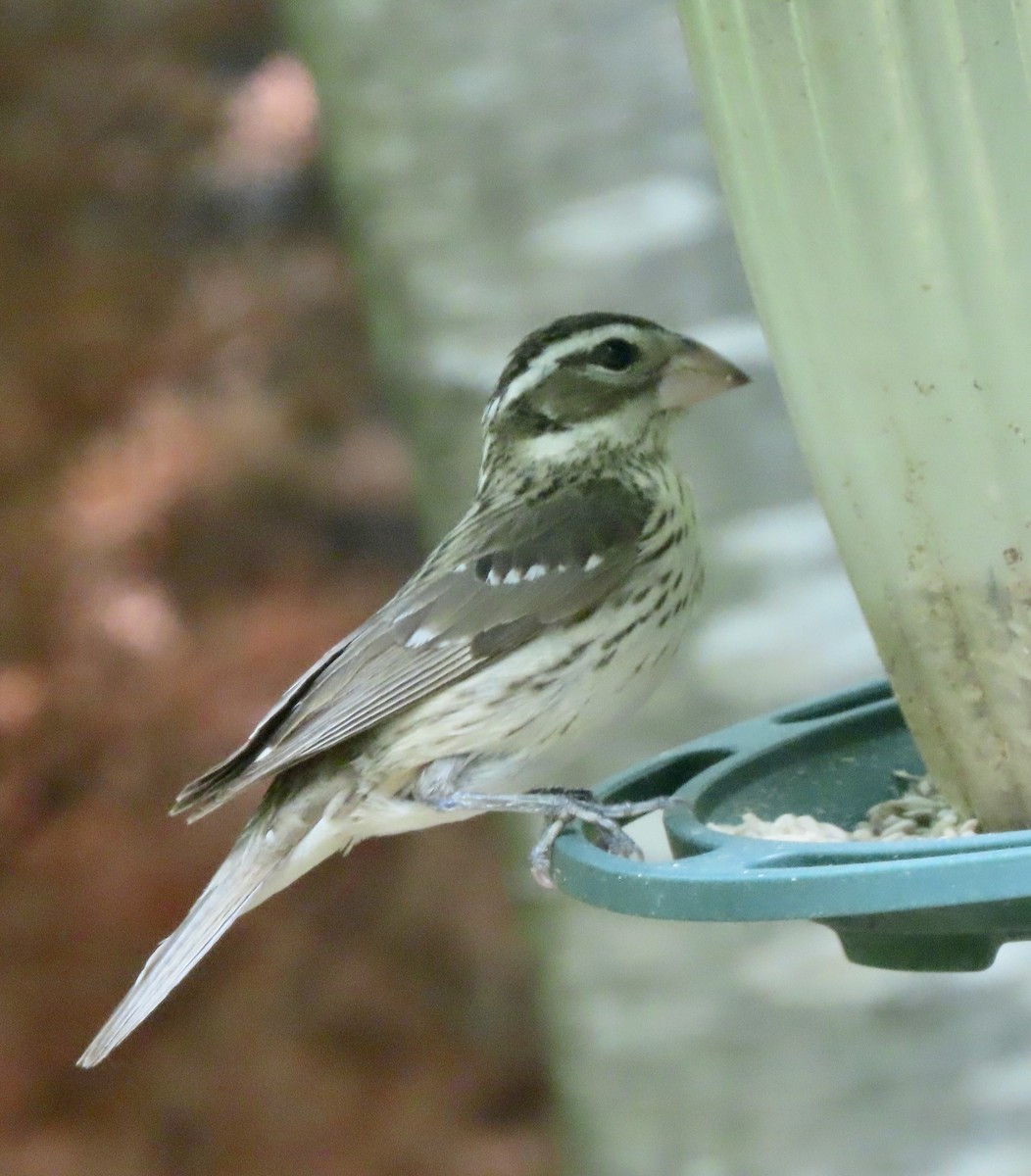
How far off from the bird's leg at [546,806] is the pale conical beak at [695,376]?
25.3 inches

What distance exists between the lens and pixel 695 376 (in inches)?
103

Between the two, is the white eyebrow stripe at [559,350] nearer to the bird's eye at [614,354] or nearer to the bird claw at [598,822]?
the bird's eye at [614,354]

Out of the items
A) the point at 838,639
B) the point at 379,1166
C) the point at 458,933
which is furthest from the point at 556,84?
the point at 379,1166

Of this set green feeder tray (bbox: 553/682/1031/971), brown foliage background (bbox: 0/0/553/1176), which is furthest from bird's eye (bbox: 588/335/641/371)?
brown foliage background (bbox: 0/0/553/1176)

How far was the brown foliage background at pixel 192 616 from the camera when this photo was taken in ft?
13.7

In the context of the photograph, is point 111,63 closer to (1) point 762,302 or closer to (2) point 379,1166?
Result: (2) point 379,1166

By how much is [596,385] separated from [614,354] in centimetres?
8

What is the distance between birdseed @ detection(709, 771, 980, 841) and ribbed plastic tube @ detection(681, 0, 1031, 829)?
41mm

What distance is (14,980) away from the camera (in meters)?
4.24

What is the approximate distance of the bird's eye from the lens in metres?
2.64

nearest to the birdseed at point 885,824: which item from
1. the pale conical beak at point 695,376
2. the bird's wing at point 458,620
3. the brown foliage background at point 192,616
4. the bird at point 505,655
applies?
the bird at point 505,655

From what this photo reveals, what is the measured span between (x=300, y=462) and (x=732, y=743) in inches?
108

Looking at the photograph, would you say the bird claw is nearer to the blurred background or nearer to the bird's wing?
the bird's wing

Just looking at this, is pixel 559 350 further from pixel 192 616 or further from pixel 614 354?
pixel 192 616
